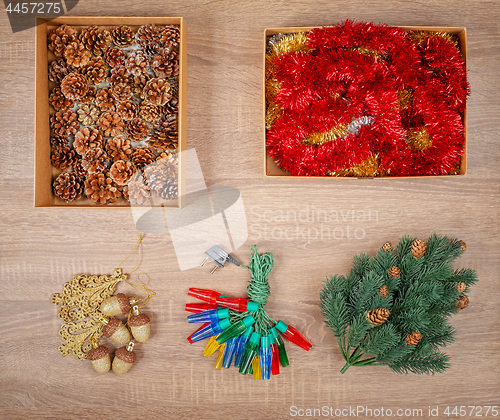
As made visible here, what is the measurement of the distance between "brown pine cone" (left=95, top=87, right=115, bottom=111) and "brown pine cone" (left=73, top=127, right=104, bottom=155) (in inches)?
2.6

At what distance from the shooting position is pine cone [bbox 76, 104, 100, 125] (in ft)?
3.17

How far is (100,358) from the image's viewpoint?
97 centimetres

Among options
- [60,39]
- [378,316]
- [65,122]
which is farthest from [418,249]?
[60,39]

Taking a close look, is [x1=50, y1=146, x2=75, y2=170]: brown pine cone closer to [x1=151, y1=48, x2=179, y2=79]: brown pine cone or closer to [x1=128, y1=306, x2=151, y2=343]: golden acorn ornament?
[x1=151, y1=48, x2=179, y2=79]: brown pine cone

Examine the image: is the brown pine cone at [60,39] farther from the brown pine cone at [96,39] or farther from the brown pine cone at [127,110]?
the brown pine cone at [127,110]

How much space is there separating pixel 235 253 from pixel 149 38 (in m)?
0.63

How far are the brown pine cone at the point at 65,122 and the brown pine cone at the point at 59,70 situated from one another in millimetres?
91

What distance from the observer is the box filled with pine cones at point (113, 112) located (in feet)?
3.10

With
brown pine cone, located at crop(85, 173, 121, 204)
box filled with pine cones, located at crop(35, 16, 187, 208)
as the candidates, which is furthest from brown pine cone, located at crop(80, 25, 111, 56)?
brown pine cone, located at crop(85, 173, 121, 204)

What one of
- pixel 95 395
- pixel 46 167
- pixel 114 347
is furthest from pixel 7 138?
pixel 95 395

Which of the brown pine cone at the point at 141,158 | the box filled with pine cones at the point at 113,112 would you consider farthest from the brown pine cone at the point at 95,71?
the brown pine cone at the point at 141,158

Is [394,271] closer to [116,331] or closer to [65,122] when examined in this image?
[116,331]

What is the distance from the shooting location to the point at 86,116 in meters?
0.97

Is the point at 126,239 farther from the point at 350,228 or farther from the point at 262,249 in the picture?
the point at 350,228
